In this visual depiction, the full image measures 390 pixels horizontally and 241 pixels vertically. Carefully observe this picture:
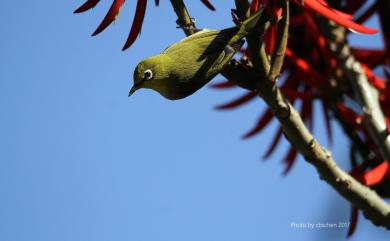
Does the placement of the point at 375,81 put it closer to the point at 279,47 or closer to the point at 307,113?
the point at 307,113

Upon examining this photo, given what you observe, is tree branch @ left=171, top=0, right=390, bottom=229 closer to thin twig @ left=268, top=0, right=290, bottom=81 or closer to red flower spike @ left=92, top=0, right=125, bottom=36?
thin twig @ left=268, top=0, right=290, bottom=81

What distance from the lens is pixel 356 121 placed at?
2330 millimetres

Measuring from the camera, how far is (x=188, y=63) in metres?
2.04

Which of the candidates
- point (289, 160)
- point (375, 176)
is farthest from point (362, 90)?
point (289, 160)

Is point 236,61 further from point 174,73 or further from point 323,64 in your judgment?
point 323,64

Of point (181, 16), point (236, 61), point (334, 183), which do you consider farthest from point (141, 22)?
point (334, 183)

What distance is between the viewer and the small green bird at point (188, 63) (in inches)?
74.8

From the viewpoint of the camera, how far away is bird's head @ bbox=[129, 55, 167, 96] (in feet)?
7.01

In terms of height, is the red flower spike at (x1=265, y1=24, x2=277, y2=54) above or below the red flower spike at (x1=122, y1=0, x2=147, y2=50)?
below

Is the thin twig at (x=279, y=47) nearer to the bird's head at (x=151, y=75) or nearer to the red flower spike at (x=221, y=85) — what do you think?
the bird's head at (x=151, y=75)

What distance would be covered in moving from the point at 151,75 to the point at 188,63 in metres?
0.17

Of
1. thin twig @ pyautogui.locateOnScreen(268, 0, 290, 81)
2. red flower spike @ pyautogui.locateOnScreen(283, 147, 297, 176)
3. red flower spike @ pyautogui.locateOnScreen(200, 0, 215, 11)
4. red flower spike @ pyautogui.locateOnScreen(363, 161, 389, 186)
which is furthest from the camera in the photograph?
red flower spike @ pyautogui.locateOnScreen(283, 147, 297, 176)

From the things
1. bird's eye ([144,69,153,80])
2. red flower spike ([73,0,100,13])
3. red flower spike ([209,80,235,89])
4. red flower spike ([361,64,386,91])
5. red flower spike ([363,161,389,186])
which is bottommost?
red flower spike ([363,161,389,186])

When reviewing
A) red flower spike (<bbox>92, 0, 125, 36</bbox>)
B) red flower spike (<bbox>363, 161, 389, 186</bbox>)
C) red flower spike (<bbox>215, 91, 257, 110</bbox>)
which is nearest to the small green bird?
red flower spike (<bbox>92, 0, 125, 36</bbox>)
